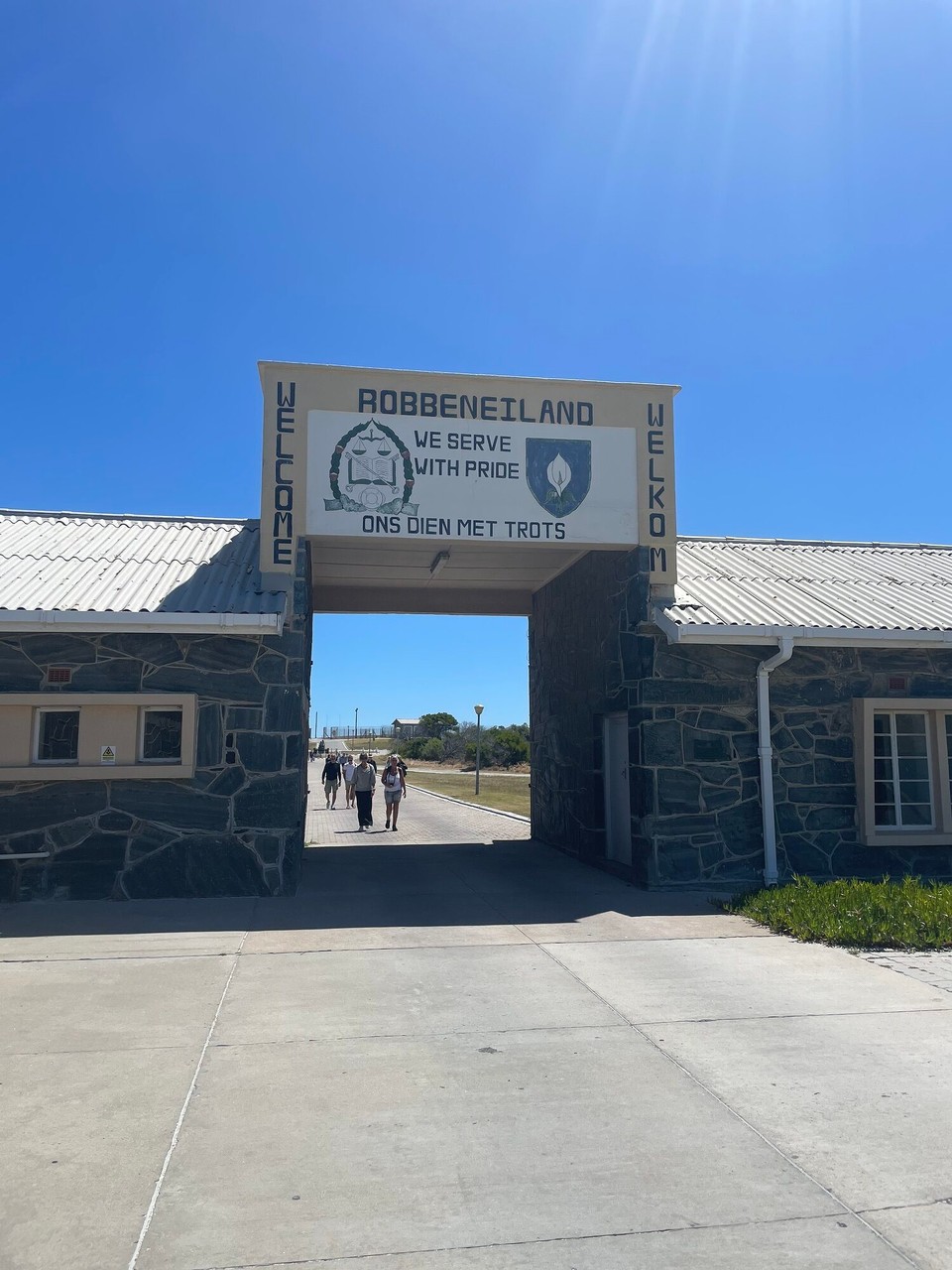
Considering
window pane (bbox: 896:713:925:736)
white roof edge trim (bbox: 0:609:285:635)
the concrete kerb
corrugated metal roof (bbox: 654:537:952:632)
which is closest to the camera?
white roof edge trim (bbox: 0:609:285:635)

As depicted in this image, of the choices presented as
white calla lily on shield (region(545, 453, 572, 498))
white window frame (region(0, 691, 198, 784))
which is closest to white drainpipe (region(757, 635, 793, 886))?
white calla lily on shield (region(545, 453, 572, 498))

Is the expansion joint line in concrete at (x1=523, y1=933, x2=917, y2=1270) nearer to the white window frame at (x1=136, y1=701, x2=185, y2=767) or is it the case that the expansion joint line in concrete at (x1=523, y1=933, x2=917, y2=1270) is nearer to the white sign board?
the white window frame at (x1=136, y1=701, x2=185, y2=767)

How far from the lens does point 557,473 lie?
11773 mm

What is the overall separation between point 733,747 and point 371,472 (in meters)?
5.34

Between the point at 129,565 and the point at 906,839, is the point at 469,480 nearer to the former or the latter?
the point at 129,565

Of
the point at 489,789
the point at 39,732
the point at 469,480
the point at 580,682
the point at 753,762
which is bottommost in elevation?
the point at 489,789

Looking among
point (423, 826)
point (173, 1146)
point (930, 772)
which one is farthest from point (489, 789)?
point (173, 1146)

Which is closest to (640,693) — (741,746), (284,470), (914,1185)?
(741,746)

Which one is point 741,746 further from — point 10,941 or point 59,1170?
point 59,1170

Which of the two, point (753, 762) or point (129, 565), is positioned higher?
point (129, 565)

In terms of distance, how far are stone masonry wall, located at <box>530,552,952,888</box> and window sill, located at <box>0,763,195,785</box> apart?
522 centimetres

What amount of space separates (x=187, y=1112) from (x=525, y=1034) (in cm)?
214

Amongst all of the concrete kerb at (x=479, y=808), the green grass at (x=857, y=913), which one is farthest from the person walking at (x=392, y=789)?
the green grass at (x=857, y=913)

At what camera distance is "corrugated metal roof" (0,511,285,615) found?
1047cm
